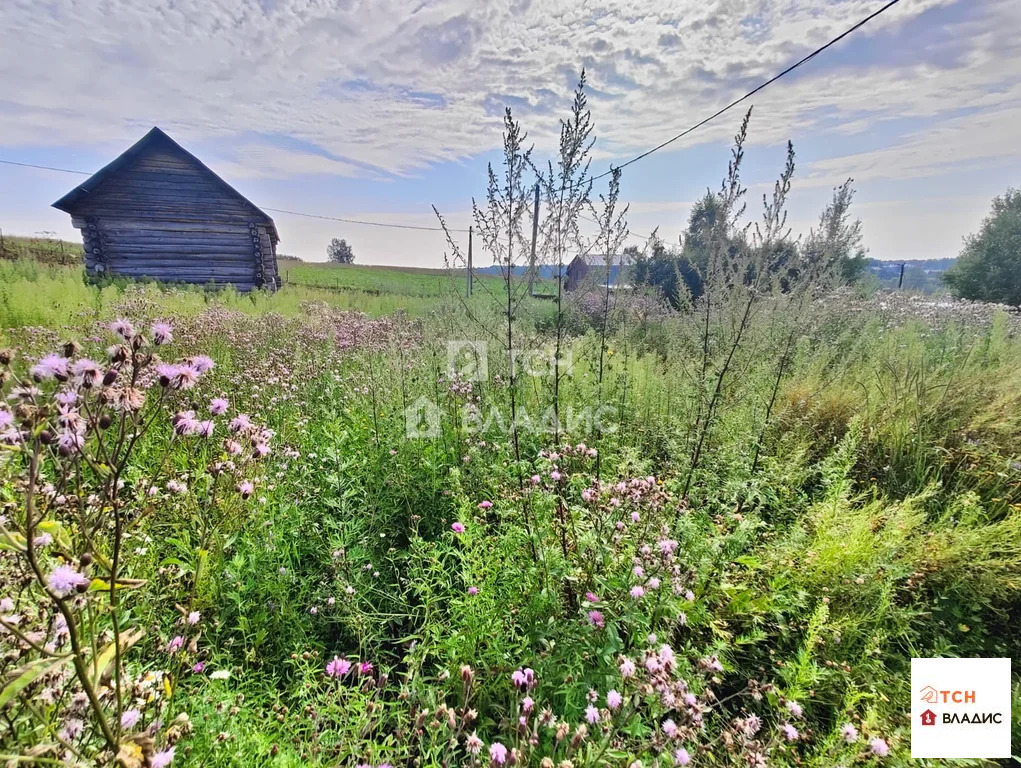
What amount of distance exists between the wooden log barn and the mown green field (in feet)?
35.6

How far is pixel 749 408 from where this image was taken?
4.25 m

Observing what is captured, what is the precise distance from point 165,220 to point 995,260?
96.4 feet

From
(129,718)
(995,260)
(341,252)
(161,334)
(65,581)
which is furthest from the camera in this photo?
(341,252)

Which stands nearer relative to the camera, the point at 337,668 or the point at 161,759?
the point at 161,759

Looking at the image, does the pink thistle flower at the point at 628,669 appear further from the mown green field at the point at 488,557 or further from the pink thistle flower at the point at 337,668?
the pink thistle flower at the point at 337,668

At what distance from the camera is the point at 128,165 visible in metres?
12.8

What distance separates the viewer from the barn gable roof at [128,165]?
40.3ft

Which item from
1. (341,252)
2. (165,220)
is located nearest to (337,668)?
(165,220)

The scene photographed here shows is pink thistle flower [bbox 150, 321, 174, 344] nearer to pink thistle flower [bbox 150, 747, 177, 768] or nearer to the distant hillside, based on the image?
pink thistle flower [bbox 150, 747, 177, 768]

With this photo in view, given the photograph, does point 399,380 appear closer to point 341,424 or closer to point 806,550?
point 341,424

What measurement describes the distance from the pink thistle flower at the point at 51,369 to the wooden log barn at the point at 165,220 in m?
15.6

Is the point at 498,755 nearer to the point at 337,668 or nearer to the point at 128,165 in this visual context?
the point at 337,668

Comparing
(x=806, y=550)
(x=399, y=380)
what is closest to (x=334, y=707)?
(x=806, y=550)

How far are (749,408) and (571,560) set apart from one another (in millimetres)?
2938
